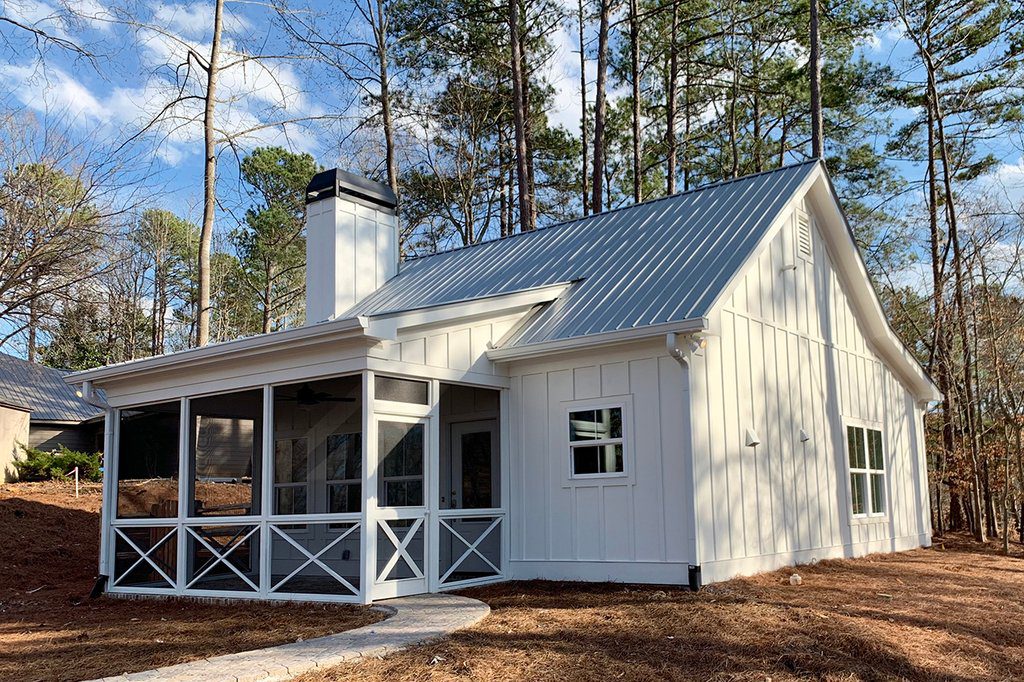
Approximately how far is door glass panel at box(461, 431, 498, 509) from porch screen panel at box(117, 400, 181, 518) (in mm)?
3433

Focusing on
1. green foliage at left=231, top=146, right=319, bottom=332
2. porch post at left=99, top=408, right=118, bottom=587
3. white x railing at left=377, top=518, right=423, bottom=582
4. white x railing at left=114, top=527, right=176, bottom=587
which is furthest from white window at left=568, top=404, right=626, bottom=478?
green foliage at left=231, top=146, right=319, bottom=332

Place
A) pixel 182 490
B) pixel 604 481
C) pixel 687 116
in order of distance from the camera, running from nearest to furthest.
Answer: pixel 604 481
pixel 182 490
pixel 687 116

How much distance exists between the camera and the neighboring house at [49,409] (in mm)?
24703

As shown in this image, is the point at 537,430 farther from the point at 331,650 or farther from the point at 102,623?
the point at 102,623

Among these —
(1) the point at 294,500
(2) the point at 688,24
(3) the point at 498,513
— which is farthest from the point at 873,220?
(1) the point at 294,500

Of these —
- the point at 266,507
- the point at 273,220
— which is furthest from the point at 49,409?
the point at 266,507

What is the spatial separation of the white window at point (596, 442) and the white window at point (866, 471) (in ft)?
14.8

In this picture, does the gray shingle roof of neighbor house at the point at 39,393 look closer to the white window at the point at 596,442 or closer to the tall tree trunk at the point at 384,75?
the tall tree trunk at the point at 384,75

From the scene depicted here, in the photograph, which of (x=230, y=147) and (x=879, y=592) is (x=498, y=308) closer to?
(x=879, y=592)

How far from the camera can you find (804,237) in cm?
1217

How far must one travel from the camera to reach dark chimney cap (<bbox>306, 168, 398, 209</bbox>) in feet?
46.2

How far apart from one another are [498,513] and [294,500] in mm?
2268

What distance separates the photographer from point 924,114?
20.9m

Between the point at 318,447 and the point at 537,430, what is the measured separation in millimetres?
2457
